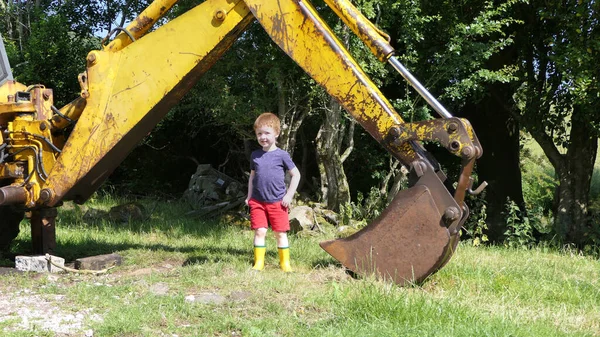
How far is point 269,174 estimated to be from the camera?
247 inches

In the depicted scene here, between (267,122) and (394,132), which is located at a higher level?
(267,122)

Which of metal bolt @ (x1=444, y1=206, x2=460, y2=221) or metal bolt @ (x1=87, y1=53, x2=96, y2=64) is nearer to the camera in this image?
metal bolt @ (x1=444, y1=206, x2=460, y2=221)

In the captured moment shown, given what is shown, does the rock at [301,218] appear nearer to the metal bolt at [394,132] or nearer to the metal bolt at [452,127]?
the metal bolt at [394,132]

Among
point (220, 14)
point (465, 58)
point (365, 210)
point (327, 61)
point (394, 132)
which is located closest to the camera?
point (394, 132)

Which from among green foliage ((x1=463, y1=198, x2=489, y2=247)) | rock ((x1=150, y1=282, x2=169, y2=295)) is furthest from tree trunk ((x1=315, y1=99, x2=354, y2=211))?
rock ((x1=150, y1=282, x2=169, y2=295))

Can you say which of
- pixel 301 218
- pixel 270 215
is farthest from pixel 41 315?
pixel 301 218

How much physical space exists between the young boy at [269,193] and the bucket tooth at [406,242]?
0.90 meters

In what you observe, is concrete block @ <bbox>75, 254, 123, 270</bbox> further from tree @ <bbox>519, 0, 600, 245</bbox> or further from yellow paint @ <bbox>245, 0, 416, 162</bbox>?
tree @ <bbox>519, 0, 600, 245</bbox>

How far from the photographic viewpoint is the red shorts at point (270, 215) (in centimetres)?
627

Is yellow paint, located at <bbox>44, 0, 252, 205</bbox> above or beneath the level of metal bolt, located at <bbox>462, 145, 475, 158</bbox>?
above

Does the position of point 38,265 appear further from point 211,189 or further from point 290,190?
point 211,189

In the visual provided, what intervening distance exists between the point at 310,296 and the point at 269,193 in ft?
4.42

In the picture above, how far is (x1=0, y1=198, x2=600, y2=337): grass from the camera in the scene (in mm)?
4438

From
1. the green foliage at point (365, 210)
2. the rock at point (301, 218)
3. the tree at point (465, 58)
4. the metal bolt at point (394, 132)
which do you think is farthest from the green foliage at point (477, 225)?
the metal bolt at point (394, 132)
